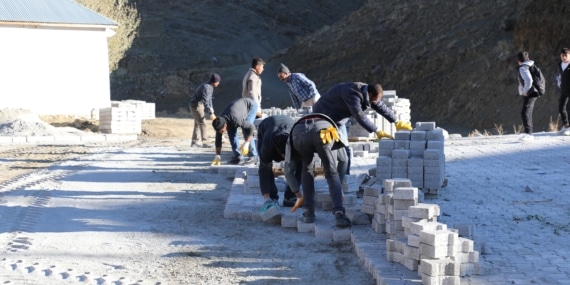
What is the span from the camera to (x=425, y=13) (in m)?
41.7

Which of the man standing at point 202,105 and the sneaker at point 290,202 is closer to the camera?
the sneaker at point 290,202

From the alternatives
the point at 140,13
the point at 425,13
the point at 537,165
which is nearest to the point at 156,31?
the point at 140,13

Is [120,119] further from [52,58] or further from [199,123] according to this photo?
[199,123]

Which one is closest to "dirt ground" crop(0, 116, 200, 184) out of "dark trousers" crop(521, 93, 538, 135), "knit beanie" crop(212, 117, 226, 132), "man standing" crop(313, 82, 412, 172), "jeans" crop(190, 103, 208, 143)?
"jeans" crop(190, 103, 208, 143)

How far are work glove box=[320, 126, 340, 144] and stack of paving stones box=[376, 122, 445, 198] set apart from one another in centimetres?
221

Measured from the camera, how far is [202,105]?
17156mm

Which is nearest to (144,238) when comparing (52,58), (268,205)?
(268,205)

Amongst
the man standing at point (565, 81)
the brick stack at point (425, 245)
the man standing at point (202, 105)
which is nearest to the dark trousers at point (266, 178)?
the brick stack at point (425, 245)

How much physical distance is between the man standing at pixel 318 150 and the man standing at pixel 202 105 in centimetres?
684

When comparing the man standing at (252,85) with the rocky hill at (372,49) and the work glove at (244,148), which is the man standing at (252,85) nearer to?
the work glove at (244,148)

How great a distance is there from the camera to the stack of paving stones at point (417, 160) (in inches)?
387

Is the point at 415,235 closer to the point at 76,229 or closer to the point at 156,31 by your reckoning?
the point at 76,229

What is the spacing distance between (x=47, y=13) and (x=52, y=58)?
151cm

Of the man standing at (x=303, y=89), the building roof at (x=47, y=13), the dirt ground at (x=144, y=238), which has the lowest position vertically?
the dirt ground at (x=144, y=238)
